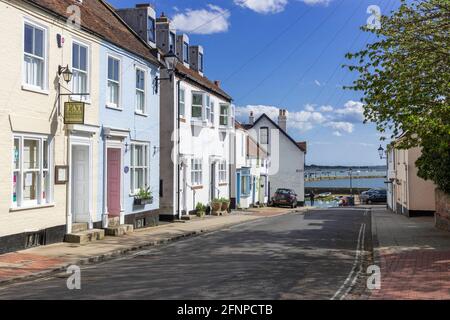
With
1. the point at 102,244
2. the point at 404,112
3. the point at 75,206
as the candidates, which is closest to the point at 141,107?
the point at 75,206

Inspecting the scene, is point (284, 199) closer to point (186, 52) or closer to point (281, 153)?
point (281, 153)

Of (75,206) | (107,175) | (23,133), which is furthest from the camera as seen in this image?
(107,175)

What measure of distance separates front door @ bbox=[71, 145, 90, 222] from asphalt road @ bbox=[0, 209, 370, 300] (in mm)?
3090

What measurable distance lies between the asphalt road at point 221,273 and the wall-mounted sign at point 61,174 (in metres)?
3.12

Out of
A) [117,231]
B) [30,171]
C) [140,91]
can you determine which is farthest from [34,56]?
[140,91]

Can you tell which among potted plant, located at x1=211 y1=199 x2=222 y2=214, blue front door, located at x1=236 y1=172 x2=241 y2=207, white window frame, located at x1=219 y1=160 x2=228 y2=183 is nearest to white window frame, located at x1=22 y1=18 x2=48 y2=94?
potted plant, located at x1=211 y1=199 x2=222 y2=214

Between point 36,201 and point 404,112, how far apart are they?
1017 cm

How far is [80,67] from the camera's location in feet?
54.1

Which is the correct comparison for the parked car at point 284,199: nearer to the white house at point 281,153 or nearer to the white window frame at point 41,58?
the white house at point 281,153

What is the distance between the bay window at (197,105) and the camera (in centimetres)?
2775

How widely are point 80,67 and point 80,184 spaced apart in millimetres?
3766

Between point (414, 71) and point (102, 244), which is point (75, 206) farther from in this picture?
point (414, 71)

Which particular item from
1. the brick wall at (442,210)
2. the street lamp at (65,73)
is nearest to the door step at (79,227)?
the street lamp at (65,73)

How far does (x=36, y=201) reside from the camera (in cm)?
1434
